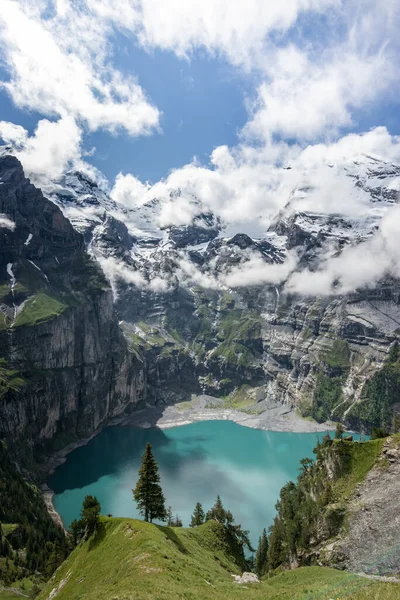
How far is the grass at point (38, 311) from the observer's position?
578 ft

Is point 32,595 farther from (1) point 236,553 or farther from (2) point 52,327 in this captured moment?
(2) point 52,327

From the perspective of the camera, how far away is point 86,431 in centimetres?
18962

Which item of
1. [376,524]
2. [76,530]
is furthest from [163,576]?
[76,530]

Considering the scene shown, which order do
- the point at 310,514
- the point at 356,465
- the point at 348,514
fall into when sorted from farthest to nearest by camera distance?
the point at 310,514 < the point at 356,465 < the point at 348,514

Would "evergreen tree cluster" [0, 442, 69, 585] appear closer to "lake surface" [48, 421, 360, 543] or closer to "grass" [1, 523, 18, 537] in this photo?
"grass" [1, 523, 18, 537]

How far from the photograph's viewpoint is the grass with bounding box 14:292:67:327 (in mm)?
176125

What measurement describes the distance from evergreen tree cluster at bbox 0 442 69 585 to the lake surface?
12.0m

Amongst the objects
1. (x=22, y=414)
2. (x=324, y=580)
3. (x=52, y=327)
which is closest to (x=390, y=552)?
(x=324, y=580)

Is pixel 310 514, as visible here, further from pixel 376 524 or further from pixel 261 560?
pixel 261 560

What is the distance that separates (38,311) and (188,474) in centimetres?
Answer: 10578

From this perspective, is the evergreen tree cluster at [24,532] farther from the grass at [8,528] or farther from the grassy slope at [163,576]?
the grassy slope at [163,576]

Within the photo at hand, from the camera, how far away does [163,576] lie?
27.8 m

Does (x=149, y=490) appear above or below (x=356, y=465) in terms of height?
below

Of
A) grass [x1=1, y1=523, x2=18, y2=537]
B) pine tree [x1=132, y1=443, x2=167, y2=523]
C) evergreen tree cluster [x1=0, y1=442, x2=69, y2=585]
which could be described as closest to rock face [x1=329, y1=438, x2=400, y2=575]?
pine tree [x1=132, y1=443, x2=167, y2=523]
